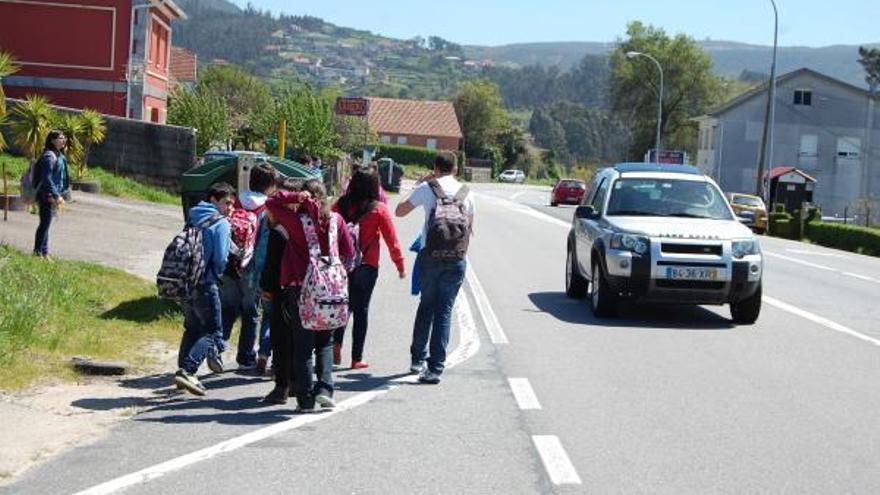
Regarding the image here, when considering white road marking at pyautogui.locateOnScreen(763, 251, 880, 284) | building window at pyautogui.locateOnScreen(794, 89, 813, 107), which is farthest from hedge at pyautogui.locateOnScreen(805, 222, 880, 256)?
building window at pyautogui.locateOnScreen(794, 89, 813, 107)

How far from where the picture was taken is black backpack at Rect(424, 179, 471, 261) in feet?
33.3

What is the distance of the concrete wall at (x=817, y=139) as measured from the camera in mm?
79250

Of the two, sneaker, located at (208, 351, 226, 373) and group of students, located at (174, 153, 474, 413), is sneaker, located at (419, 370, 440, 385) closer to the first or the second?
group of students, located at (174, 153, 474, 413)

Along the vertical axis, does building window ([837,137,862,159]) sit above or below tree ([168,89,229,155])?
above

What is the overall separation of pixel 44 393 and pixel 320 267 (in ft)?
7.30

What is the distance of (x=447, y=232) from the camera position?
10.2 m

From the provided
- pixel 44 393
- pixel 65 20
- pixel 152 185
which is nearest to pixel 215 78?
pixel 65 20

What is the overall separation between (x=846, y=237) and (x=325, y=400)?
33855mm

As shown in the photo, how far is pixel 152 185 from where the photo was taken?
3281 cm

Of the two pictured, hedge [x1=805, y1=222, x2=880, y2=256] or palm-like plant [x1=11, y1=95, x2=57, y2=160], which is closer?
palm-like plant [x1=11, y1=95, x2=57, y2=160]

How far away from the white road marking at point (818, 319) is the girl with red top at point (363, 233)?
5827 millimetres

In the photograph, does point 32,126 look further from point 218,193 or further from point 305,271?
point 305,271

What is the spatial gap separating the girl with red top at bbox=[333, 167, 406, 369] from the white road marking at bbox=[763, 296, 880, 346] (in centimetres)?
583

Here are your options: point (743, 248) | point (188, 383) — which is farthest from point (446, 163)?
point (743, 248)
